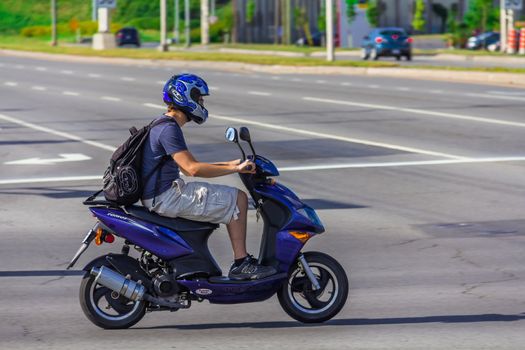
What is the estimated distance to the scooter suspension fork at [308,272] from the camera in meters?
8.31

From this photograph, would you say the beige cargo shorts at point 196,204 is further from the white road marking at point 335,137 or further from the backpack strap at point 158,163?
the white road marking at point 335,137

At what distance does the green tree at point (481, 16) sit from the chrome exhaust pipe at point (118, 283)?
81425mm

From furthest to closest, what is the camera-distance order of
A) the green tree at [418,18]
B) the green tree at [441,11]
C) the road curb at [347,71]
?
the green tree at [441,11] → the green tree at [418,18] → the road curb at [347,71]

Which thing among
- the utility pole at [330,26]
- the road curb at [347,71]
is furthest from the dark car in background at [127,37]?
the utility pole at [330,26]

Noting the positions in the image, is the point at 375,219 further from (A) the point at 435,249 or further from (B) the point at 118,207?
(B) the point at 118,207

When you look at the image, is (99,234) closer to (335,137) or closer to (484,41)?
(335,137)

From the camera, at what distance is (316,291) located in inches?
330

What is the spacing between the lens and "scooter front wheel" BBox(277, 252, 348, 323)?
27.5 ft

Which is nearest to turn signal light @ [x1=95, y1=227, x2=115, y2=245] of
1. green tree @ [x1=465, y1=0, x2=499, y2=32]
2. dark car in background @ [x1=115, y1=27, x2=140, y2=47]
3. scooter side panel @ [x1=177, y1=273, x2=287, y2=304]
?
scooter side panel @ [x1=177, y1=273, x2=287, y2=304]

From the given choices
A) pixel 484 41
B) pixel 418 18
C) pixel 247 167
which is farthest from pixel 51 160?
pixel 418 18

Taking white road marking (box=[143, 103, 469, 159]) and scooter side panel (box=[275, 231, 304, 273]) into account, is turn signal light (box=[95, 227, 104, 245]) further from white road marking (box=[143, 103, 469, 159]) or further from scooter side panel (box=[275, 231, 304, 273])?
white road marking (box=[143, 103, 469, 159])

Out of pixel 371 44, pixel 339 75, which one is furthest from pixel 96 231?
pixel 371 44

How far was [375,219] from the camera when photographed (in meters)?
13.5

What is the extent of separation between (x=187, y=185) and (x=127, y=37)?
8854 centimetres
